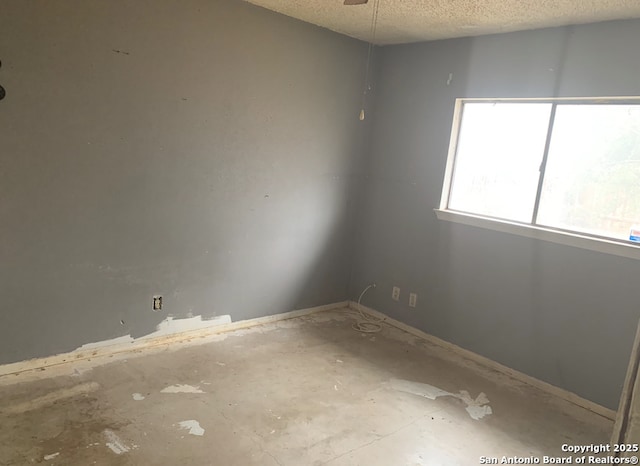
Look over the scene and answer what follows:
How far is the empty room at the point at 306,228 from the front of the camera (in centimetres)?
241

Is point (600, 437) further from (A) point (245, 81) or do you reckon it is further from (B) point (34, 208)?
(B) point (34, 208)

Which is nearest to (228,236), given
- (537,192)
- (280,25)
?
(280,25)

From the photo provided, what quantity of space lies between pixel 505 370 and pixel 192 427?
2195 millimetres

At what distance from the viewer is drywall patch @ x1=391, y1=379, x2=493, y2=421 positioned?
2.72 m

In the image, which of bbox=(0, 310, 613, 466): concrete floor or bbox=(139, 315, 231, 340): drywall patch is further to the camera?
bbox=(139, 315, 231, 340): drywall patch

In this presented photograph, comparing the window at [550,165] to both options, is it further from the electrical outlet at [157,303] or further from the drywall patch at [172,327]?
the electrical outlet at [157,303]

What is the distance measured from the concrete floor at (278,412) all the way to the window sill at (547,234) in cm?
101

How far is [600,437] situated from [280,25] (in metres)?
3.35

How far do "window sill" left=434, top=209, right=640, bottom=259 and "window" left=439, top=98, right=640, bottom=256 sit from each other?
0.04m

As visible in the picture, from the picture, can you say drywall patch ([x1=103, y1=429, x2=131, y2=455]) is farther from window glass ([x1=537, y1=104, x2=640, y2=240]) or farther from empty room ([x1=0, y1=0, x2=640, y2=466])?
window glass ([x1=537, y1=104, x2=640, y2=240])

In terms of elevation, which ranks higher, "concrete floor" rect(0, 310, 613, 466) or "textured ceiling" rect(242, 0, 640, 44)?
"textured ceiling" rect(242, 0, 640, 44)

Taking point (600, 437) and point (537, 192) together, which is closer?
point (600, 437)

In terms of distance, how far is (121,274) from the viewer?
2918 millimetres

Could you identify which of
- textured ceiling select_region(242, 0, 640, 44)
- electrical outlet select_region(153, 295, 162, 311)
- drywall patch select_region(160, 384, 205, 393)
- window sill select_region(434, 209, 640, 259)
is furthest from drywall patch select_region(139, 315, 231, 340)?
textured ceiling select_region(242, 0, 640, 44)
